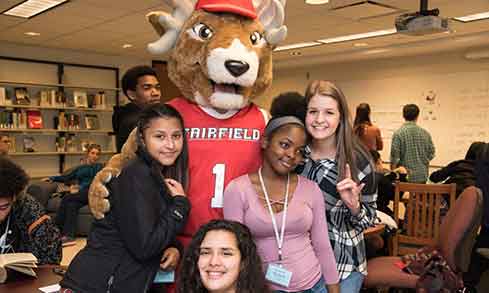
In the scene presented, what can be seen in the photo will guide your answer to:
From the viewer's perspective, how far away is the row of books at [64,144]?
8.02 m

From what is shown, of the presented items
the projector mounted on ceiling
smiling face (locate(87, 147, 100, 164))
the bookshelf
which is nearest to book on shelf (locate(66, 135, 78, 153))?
the bookshelf

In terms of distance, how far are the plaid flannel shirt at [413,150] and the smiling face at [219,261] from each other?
4.54 m

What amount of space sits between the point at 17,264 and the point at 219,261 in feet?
2.71

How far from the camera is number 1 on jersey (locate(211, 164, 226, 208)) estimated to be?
5.94 ft

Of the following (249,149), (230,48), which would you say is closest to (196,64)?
(230,48)

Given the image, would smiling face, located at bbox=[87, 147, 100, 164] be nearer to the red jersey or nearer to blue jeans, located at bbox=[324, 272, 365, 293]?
the red jersey

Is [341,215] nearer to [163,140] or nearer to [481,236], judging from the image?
[163,140]

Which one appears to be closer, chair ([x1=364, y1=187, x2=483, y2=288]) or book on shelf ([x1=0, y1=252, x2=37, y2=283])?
book on shelf ([x1=0, y1=252, x2=37, y2=283])

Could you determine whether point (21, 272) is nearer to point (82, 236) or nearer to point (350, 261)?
point (350, 261)

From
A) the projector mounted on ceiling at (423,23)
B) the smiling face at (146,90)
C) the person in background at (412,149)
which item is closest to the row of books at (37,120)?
the smiling face at (146,90)

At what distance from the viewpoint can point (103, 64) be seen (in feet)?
29.5

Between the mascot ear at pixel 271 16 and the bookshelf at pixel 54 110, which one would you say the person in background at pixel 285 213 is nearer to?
the mascot ear at pixel 271 16

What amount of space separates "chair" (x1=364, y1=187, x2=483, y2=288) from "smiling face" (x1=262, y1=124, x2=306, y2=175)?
1.58 m

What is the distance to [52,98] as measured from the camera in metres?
8.23
